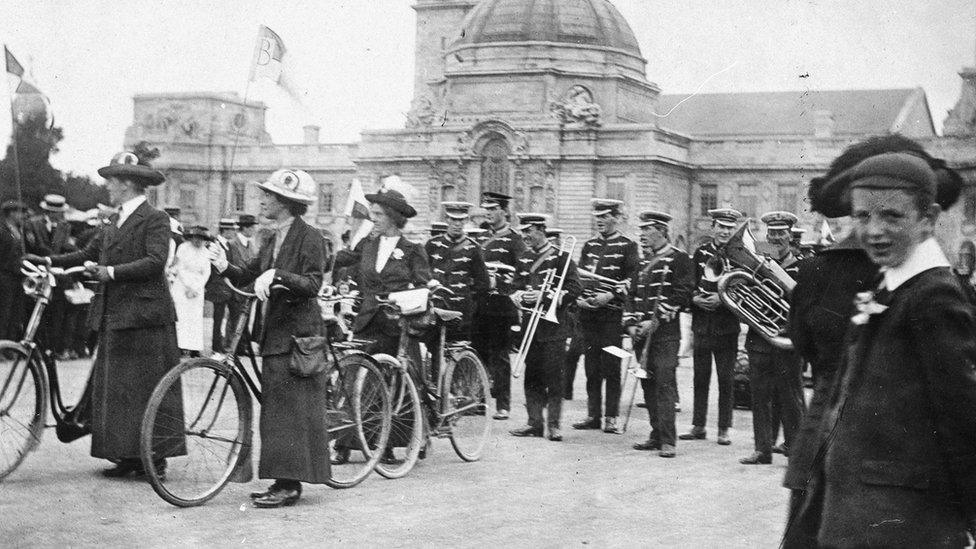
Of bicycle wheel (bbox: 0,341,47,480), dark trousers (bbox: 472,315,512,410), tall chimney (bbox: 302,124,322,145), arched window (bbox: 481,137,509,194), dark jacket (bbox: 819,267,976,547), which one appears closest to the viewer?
dark jacket (bbox: 819,267,976,547)

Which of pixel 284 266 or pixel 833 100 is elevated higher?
pixel 833 100

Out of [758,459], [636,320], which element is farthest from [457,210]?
[758,459]

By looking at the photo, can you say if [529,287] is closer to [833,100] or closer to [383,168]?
[383,168]

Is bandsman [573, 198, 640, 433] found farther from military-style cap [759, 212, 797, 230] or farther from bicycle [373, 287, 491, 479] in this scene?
bicycle [373, 287, 491, 479]

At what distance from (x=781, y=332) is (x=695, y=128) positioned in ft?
246

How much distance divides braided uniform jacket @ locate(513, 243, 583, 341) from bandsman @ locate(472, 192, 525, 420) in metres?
0.30

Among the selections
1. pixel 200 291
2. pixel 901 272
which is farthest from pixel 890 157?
pixel 200 291

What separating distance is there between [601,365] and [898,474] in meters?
8.59

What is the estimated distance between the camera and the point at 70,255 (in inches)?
338

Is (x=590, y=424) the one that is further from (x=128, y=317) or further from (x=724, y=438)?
(x=128, y=317)

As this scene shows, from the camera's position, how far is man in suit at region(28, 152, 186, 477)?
8.22m

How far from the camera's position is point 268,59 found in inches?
502

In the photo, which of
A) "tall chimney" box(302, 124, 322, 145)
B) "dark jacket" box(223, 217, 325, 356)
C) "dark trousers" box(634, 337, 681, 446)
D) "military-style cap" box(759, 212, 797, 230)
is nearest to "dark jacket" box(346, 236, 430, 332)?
"dark jacket" box(223, 217, 325, 356)

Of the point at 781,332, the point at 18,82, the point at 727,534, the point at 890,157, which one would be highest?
the point at 18,82
